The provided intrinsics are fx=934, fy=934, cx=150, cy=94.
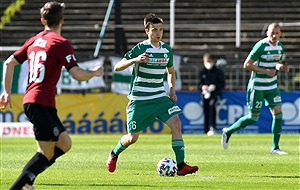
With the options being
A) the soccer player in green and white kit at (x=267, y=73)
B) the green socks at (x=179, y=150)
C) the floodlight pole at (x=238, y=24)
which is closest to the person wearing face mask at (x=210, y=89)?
the floodlight pole at (x=238, y=24)

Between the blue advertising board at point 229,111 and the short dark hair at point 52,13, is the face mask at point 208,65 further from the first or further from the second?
the short dark hair at point 52,13

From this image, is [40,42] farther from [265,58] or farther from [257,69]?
[265,58]

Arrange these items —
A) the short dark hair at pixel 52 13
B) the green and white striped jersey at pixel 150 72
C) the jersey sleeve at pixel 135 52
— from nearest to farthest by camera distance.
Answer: the short dark hair at pixel 52 13 → the jersey sleeve at pixel 135 52 → the green and white striped jersey at pixel 150 72

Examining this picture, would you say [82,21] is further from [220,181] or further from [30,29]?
[220,181]

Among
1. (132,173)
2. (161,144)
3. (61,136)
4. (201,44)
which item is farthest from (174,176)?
(201,44)

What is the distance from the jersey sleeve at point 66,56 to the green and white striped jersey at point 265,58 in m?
7.33

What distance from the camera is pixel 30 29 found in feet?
109

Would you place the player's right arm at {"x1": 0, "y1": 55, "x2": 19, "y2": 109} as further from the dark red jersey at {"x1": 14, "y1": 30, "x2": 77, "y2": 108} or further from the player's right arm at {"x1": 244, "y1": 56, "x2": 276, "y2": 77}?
the player's right arm at {"x1": 244, "y1": 56, "x2": 276, "y2": 77}

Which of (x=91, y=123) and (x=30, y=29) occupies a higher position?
(x=30, y=29)

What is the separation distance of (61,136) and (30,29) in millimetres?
23825

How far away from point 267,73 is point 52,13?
7328mm

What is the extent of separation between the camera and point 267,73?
16312 millimetres

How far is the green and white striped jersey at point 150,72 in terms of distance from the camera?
12.8 meters

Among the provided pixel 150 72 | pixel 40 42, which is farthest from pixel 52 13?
pixel 150 72
